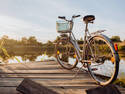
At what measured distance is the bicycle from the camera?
1.85 metres

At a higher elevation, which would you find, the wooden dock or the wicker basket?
the wicker basket

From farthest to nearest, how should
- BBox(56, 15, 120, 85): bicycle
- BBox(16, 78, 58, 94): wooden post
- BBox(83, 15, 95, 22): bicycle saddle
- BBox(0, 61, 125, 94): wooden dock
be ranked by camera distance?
BBox(83, 15, 95, 22): bicycle saddle, BBox(56, 15, 120, 85): bicycle, BBox(0, 61, 125, 94): wooden dock, BBox(16, 78, 58, 94): wooden post

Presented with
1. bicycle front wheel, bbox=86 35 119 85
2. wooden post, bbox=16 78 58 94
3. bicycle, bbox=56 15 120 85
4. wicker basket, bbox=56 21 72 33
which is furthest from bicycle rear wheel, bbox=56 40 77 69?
wooden post, bbox=16 78 58 94

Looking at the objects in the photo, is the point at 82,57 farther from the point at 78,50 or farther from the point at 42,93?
the point at 42,93

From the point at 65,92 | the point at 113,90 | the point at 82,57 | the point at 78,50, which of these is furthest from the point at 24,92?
the point at 78,50

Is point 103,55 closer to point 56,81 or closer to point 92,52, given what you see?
point 92,52

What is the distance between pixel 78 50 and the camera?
284cm

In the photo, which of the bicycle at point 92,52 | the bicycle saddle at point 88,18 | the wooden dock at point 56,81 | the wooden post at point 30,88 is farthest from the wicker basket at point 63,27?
the wooden post at point 30,88

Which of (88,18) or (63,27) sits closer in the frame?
(88,18)

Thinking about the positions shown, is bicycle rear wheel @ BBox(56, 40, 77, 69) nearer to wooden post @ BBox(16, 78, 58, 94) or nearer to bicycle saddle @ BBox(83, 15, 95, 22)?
bicycle saddle @ BBox(83, 15, 95, 22)

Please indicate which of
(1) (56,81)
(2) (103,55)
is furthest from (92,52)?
(1) (56,81)

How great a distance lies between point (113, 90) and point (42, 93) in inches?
24.5

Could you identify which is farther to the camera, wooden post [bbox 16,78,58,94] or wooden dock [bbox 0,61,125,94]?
wooden dock [bbox 0,61,125,94]

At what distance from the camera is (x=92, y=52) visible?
2201 mm
